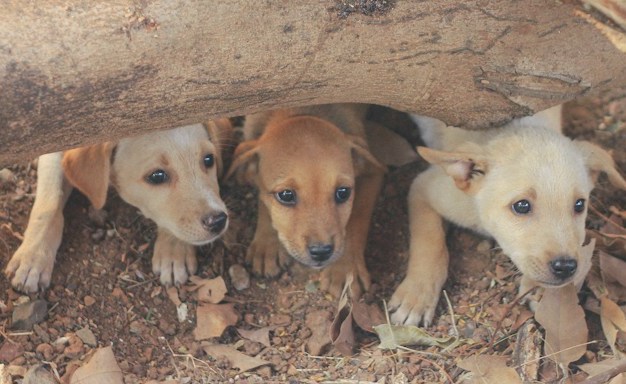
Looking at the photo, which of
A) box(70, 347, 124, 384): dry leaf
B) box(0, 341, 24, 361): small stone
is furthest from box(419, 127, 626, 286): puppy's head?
box(0, 341, 24, 361): small stone

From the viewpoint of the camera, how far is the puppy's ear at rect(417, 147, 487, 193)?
406cm

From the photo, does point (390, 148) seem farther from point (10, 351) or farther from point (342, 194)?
point (10, 351)

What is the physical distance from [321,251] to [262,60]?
1.31 m

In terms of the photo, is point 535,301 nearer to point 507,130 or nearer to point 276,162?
point 507,130

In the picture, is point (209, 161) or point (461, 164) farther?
point (209, 161)

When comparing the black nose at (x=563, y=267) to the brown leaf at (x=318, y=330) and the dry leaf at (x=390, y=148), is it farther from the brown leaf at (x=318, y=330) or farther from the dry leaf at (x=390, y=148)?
the dry leaf at (x=390, y=148)

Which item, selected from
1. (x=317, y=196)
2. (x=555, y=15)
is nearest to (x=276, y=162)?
(x=317, y=196)

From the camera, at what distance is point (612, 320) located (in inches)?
150

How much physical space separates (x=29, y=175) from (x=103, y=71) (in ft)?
7.21

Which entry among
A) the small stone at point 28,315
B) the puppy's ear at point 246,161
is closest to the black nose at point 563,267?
the puppy's ear at point 246,161

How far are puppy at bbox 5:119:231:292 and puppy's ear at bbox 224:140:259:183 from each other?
0.56 feet

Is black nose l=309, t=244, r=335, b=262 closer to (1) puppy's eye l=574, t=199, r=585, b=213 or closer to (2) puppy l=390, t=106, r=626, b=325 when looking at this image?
(2) puppy l=390, t=106, r=626, b=325

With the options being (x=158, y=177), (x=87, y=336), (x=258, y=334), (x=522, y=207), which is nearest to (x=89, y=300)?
(x=87, y=336)

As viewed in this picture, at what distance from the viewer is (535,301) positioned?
4023mm
